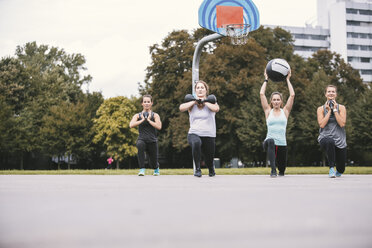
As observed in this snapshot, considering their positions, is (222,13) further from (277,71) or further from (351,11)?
(351,11)

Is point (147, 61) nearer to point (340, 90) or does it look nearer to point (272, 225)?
point (340, 90)

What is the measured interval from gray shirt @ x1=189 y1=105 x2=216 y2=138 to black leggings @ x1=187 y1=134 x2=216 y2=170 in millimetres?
113

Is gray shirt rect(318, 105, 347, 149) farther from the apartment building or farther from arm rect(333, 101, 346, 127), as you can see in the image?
the apartment building

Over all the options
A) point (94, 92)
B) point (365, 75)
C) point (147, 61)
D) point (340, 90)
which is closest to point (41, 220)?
point (147, 61)

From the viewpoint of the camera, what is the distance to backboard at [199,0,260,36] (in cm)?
1126

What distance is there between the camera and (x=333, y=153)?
7.53 m

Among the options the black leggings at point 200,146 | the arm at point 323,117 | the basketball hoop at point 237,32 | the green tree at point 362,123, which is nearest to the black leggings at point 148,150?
the black leggings at point 200,146

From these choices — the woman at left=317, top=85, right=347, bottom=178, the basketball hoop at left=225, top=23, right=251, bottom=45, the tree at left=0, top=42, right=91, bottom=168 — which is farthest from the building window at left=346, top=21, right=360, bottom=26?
the woman at left=317, top=85, right=347, bottom=178

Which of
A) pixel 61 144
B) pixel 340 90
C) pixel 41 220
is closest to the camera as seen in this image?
pixel 41 220

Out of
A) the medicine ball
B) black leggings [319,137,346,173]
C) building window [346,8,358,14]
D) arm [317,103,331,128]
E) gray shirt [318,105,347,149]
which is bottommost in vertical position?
black leggings [319,137,346,173]

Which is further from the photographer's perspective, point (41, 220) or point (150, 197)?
point (150, 197)

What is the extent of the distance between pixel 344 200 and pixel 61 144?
128ft

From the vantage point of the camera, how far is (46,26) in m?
6.48

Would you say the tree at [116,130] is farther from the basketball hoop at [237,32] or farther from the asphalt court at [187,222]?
the asphalt court at [187,222]
